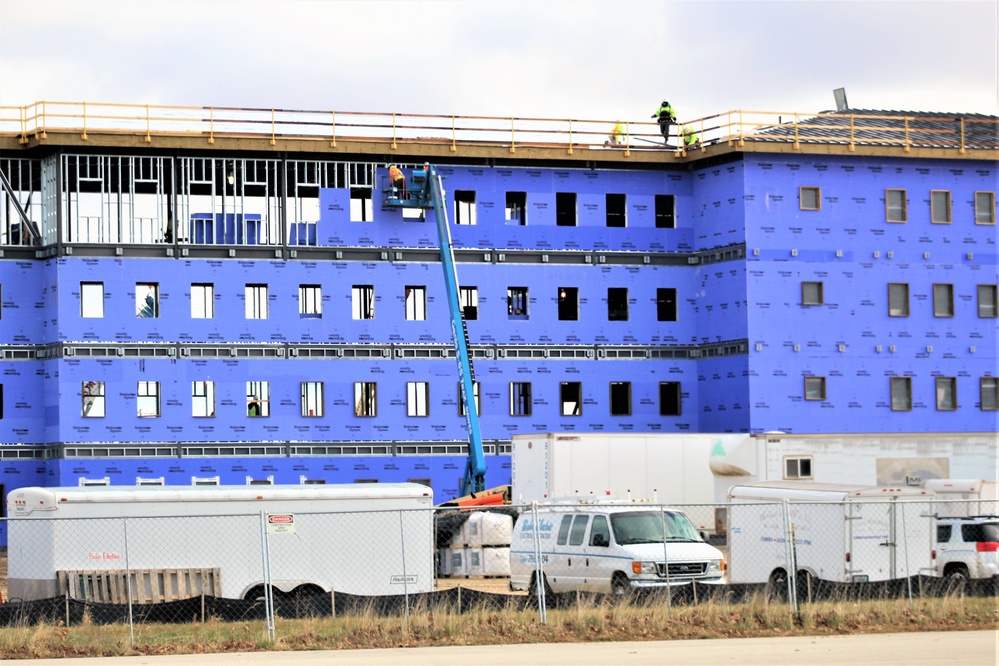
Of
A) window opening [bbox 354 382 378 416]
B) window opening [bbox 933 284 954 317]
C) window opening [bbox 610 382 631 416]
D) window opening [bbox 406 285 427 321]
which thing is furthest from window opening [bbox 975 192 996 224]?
window opening [bbox 354 382 378 416]

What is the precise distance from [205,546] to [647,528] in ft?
28.4

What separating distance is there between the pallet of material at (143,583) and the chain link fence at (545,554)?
0.03 meters

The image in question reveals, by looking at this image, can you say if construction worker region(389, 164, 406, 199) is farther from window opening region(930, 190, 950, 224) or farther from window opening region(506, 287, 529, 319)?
window opening region(930, 190, 950, 224)

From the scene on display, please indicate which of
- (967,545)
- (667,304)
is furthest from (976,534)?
(667,304)

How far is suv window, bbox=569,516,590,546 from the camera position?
30000 millimetres

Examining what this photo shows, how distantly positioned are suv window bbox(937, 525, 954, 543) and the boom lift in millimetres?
20531

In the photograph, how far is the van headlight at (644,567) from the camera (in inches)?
1117

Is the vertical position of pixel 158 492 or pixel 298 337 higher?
pixel 298 337

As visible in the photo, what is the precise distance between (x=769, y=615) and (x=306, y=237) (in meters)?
33.3

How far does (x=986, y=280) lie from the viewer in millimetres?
57656

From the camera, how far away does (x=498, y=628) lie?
77.8 feet

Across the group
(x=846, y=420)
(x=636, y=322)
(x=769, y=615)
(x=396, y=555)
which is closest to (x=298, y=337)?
(x=636, y=322)

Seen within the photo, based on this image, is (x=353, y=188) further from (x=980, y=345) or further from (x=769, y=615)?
(x=769, y=615)

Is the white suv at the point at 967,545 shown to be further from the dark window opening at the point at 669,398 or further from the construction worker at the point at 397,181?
the construction worker at the point at 397,181
